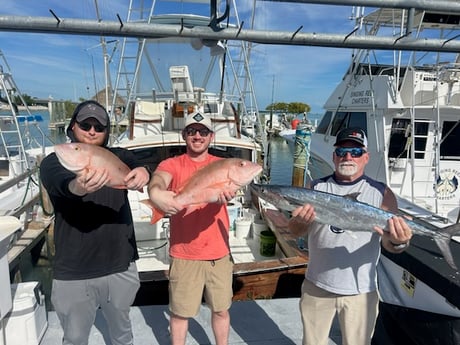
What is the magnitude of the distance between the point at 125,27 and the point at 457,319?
8.51 feet

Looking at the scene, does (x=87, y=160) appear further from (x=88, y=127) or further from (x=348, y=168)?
(x=348, y=168)

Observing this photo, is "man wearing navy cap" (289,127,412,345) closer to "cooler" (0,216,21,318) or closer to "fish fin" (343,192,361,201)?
"fish fin" (343,192,361,201)

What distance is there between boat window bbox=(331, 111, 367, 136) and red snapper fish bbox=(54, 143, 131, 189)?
29.7ft

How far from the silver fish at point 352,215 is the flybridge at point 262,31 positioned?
0.93m

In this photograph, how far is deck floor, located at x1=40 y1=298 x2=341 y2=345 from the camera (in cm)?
281

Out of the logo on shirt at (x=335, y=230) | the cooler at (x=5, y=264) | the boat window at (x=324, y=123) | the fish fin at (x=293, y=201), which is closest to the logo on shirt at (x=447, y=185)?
the boat window at (x=324, y=123)

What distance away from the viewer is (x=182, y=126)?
24.5ft

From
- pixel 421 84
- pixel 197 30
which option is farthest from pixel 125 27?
pixel 421 84

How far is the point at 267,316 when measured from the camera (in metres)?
3.12

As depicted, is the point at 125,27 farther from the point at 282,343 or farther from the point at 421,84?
the point at 421,84

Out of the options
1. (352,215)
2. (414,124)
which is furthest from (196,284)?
(414,124)

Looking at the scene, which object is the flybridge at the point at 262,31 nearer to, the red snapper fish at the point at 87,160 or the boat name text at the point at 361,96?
the red snapper fish at the point at 87,160

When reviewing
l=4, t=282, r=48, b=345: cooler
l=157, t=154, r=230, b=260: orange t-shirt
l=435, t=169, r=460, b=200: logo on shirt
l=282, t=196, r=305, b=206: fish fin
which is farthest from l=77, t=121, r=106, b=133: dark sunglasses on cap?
l=435, t=169, r=460, b=200: logo on shirt

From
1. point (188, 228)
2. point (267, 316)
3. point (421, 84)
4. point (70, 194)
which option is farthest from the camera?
point (421, 84)
